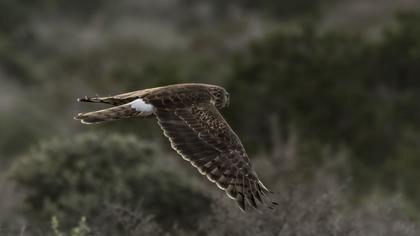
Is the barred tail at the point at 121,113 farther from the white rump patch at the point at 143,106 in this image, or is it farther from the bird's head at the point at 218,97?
the bird's head at the point at 218,97

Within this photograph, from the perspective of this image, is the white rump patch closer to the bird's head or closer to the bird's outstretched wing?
the bird's outstretched wing

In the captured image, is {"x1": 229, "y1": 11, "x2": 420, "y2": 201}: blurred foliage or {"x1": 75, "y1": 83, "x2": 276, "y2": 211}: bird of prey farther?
{"x1": 229, "y1": 11, "x2": 420, "y2": 201}: blurred foliage

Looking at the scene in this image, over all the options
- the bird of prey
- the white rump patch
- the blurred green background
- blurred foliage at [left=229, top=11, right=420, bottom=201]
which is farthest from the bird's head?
blurred foliage at [left=229, top=11, right=420, bottom=201]

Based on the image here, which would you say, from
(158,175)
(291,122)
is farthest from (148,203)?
(291,122)

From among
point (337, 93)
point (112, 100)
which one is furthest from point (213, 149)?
point (337, 93)

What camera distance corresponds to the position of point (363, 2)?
40156mm

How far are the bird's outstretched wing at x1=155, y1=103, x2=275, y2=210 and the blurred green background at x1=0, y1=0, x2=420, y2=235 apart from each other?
42cm

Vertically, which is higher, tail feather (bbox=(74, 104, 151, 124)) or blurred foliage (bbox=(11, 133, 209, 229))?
tail feather (bbox=(74, 104, 151, 124))

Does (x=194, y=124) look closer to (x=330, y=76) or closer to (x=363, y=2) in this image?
(x=330, y=76)

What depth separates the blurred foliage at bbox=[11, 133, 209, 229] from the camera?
11.3 meters

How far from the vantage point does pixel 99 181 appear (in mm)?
11742

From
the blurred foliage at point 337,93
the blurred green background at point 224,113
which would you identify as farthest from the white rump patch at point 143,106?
the blurred foliage at point 337,93

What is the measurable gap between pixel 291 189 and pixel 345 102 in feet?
42.4

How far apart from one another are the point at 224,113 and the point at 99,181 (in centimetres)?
881
